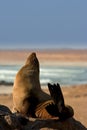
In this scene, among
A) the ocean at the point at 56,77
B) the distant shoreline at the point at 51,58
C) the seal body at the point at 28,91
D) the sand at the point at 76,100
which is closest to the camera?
the seal body at the point at 28,91

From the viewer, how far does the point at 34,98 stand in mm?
8273

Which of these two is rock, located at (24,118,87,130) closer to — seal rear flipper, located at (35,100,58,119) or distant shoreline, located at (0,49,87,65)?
seal rear flipper, located at (35,100,58,119)

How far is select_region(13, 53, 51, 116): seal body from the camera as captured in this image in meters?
8.27

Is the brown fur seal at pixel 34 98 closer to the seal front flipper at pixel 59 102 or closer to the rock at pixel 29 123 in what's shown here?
the seal front flipper at pixel 59 102

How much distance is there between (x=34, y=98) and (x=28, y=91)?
6.4 inches

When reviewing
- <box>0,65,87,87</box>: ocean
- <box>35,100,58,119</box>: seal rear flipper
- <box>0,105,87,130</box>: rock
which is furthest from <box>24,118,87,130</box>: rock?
<box>0,65,87,87</box>: ocean

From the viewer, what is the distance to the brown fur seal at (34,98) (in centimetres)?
766

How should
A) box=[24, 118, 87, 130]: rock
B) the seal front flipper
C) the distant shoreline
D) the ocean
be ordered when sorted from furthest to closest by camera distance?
the distant shoreline < the ocean < the seal front flipper < box=[24, 118, 87, 130]: rock

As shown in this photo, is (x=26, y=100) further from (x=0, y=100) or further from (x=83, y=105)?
(x=0, y=100)

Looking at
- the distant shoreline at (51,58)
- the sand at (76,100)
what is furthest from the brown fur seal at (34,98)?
the distant shoreline at (51,58)

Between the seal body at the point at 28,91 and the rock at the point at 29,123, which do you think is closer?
the rock at the point at 29,123

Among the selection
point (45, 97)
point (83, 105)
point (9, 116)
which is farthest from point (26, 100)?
point (83, 105)

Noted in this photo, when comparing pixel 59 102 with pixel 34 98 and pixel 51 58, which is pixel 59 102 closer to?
pixel 34 98

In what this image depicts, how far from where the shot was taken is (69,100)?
20688mm
